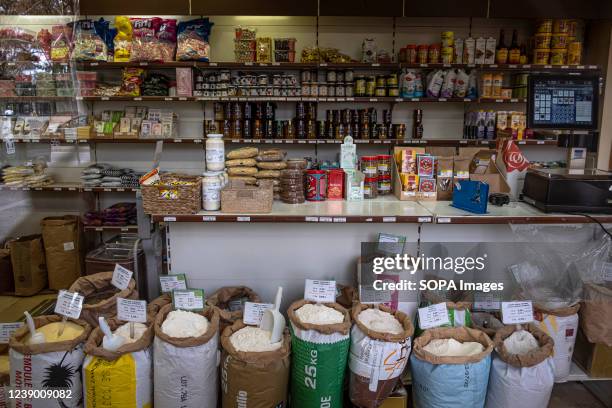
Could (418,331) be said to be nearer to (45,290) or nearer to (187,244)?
(187,244)

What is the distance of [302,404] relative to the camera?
6.72 feet

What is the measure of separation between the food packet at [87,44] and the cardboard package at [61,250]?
1.53 metres

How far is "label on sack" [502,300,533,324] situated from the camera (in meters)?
2.18

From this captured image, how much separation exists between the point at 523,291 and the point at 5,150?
11.8ft

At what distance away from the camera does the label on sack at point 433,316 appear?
2.14 meters

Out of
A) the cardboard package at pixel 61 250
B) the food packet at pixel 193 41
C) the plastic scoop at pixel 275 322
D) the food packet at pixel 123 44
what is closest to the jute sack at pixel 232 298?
the plastic scoop at pixel 275 322

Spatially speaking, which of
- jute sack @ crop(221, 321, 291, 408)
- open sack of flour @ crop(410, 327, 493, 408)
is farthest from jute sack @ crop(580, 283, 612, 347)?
jute sack @ crop(221, 321, 291, 408)

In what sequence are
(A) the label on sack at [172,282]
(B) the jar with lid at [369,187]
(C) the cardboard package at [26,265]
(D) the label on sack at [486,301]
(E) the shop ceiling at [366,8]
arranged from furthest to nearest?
(E) the shop ceiling at [366,8] < (C) the cardboard package at [26,265] < (B) the jar with lid at [369,187] < (D) the label on sack at [486,301] < (A) the label on sack at [172,282]

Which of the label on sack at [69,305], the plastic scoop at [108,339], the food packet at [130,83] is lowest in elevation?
the plastic scoop at [108,339]

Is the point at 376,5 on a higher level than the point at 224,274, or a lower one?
higher

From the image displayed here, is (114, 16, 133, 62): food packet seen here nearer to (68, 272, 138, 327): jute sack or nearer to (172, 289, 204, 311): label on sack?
(68, 272, 138, 327): jute sack

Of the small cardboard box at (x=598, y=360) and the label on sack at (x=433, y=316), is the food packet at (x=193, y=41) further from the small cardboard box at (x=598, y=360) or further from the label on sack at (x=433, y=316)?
the small cardboard box at (x=598, y=360)

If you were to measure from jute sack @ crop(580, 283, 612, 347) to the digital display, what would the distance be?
93cm

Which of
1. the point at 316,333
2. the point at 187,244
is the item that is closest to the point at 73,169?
the point at 187,244
